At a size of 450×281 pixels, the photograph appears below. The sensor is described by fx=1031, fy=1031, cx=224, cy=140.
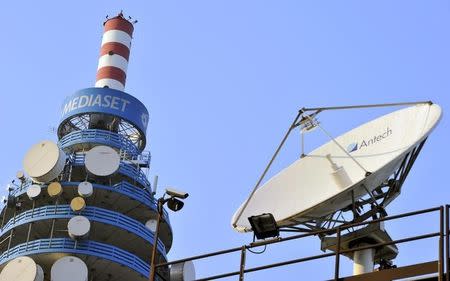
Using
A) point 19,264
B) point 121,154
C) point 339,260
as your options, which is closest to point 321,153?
point 339,260

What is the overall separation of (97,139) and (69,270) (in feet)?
46.5

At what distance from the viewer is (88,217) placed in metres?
74.1

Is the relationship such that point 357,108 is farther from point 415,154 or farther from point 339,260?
point 339,260

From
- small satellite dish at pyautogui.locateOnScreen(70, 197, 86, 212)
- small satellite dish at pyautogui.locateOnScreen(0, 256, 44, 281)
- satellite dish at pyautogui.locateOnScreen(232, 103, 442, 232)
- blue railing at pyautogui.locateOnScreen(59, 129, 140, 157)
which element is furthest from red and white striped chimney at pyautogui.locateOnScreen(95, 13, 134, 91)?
satellite dish at pyautogui.locateOnScreen(232, 103, 442, 232)

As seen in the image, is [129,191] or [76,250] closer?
[76,250]

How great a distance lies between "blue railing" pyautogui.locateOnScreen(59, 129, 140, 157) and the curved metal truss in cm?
133

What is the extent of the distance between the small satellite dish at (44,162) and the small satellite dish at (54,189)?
568 mm

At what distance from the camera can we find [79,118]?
81938 millimetres

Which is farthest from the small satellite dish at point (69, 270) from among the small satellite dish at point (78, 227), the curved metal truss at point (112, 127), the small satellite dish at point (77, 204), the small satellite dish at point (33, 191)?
the curved metal truss at point (112, 127)

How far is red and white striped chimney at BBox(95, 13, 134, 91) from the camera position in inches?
3302

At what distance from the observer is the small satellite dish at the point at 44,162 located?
7188cm

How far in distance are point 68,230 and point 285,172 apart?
46.8m

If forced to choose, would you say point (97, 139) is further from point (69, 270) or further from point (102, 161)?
point (69, 270)

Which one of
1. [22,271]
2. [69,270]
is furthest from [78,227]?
[22,271]
